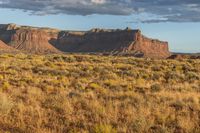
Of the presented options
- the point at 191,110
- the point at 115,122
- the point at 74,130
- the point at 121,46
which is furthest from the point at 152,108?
the point at 121,46

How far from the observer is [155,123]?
32.1ft

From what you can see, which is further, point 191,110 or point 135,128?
point 191,110

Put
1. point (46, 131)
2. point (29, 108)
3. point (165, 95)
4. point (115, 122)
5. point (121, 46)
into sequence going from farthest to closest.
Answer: point (121, 46)
point (165, 95)
point (29, 108)
point (115, 122)
point (46, 131)

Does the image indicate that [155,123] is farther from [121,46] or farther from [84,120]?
[121,46]

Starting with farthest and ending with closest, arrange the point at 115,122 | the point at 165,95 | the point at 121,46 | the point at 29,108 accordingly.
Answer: the point at 121,46
the point at 165,95
the point at 29,108
the point at 115,122

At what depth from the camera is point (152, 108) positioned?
36.9ft

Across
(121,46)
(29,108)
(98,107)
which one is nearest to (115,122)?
(98,107)

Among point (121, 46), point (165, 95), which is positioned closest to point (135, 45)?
point (121, 46)

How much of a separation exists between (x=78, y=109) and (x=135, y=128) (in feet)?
8.73

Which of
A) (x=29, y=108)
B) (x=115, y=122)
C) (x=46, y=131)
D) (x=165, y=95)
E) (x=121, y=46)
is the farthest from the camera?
(x=121, y=46)

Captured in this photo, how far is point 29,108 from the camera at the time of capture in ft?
35.8

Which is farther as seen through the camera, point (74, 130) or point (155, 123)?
point (155, 123)

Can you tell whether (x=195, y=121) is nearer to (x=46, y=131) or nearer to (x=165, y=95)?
(x=46, y=131)

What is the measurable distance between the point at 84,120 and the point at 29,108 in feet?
5.81
